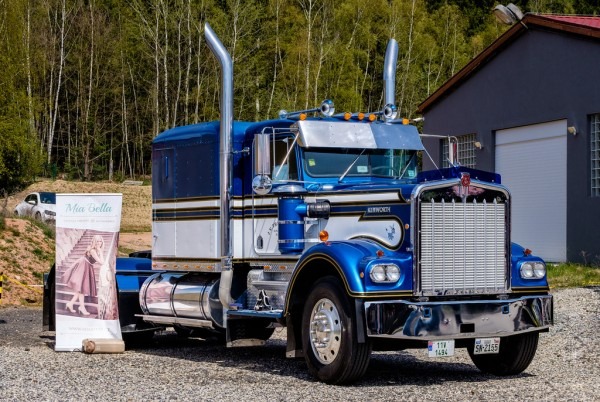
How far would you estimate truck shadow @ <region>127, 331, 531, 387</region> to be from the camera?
1149 cm

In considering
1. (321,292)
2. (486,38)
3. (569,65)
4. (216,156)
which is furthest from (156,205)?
(486,38)

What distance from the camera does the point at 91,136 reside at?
63188mm

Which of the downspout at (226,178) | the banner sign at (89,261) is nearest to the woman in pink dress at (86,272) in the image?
the banner sign at (89,261)

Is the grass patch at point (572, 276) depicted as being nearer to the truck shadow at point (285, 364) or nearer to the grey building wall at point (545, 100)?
the grey building wall at point (545, 100)

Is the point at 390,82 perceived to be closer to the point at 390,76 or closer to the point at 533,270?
the point at 390,76

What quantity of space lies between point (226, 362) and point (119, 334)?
1879 millimetres

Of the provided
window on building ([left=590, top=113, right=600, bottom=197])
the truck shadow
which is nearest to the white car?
window on building ([left=590, top=113, right=600, bottom=197])

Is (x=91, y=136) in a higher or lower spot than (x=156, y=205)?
higher

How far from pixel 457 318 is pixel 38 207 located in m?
36.6

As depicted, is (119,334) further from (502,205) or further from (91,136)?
(91,136)

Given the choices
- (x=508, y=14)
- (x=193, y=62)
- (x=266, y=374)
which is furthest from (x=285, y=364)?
(x=193, y=62)

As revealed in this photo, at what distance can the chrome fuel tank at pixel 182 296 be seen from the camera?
13125mm

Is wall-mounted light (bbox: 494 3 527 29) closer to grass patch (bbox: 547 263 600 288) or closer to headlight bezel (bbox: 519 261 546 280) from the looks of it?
grass patch (bbox: 547 263 600 288)

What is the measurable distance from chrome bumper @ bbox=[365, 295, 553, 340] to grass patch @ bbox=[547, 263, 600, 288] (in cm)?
978
